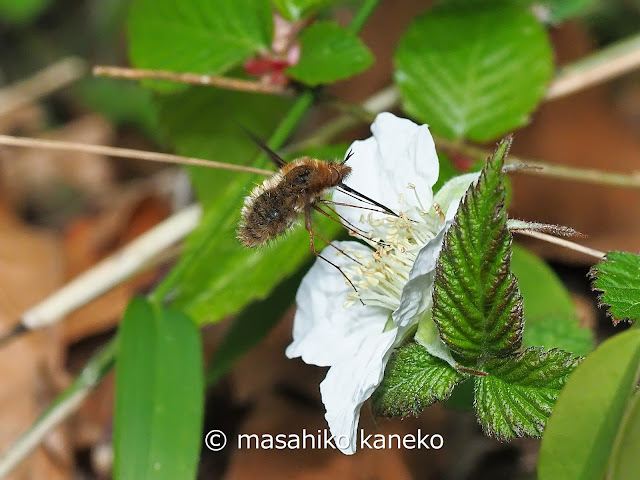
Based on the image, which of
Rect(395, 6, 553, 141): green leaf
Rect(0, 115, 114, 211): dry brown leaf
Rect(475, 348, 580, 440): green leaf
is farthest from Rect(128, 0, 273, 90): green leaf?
Rect(0, 115, 114, 211): dry brown leaf

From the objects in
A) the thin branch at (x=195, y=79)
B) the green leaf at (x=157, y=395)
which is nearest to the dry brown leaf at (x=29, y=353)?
the green leaf at (x=157, y=395)

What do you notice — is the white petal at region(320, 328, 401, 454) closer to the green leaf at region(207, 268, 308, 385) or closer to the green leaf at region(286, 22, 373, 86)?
the green leaf at region(207, 268, 308, 385)

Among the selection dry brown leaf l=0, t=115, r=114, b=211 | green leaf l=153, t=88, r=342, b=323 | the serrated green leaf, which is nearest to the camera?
the serrated green leaf

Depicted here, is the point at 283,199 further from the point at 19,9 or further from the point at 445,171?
the point at 19,9

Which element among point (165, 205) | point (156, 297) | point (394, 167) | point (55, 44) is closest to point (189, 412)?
point (156, 297)

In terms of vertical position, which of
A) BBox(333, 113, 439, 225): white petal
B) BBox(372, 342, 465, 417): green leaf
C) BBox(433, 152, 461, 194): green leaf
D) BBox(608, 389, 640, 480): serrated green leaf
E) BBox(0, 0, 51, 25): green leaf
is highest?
BBox(333, 113, 439, 225): white petal
